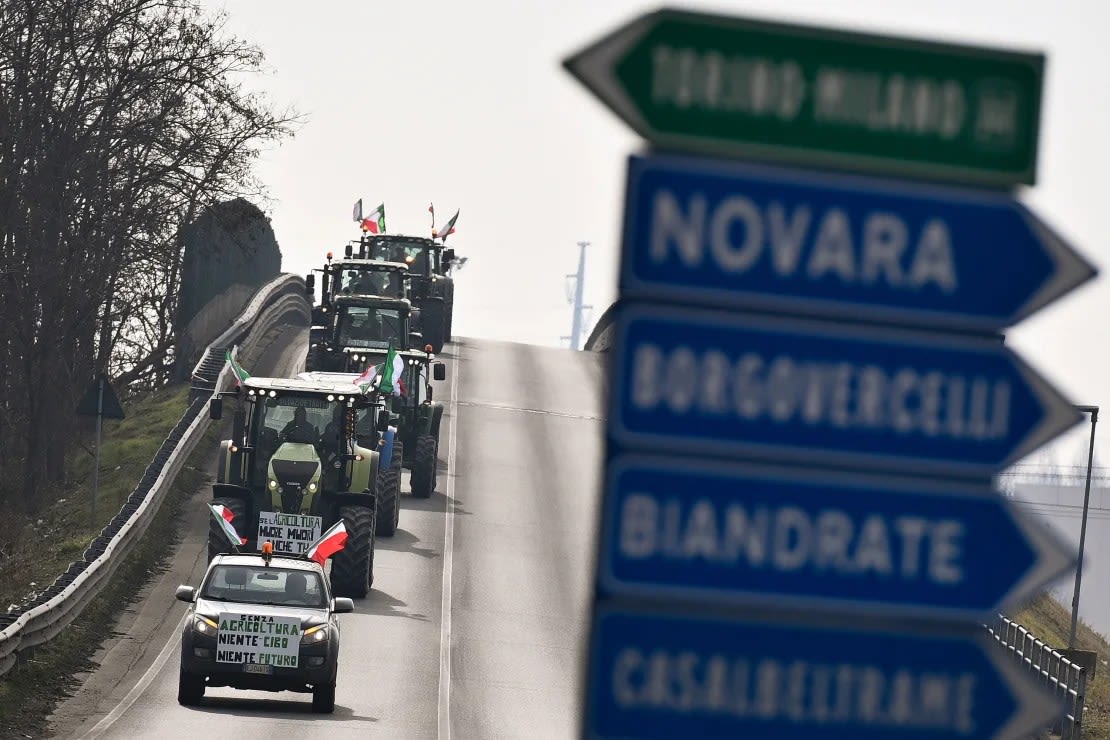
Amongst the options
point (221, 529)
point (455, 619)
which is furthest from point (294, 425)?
point (455, 619)

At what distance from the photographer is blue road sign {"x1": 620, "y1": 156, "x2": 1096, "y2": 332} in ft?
18.9

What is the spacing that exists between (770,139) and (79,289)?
41.2m

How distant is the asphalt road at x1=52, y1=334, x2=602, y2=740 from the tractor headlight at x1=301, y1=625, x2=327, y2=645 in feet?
3.05

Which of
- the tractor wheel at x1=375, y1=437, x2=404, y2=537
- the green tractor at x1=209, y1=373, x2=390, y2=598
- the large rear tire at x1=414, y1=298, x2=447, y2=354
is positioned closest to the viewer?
the green tractor at x1=209, y1=373, x2=390, y2=598

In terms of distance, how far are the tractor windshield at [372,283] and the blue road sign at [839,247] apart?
37635mm

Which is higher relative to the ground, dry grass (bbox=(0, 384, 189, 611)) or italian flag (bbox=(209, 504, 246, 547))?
italian flag (bbox=(209, 504, 246, 547))

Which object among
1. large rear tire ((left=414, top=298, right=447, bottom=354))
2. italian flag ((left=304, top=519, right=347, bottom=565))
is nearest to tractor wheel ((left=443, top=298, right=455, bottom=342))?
large rear tire ((left=414, top=298, right=447, bottom=354))

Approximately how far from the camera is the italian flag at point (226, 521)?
27.4 metres

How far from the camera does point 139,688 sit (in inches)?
981

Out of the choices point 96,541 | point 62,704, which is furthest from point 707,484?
point 96,541

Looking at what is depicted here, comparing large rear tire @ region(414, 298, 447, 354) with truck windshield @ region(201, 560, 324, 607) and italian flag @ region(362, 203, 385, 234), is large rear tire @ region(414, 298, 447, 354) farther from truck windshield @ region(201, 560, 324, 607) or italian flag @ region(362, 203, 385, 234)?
truck windshield @ region(201, 560, 324, 607)

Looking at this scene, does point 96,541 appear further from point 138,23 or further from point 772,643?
point 772,643

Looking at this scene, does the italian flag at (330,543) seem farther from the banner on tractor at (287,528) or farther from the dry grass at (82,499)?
the dry grass at (82,499)

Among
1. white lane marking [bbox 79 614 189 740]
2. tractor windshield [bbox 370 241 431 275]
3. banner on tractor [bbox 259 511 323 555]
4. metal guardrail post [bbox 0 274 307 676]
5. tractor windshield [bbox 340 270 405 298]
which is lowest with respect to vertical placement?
white lane marking [bbox 79 614 189 740]
